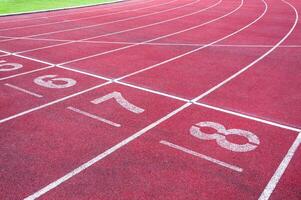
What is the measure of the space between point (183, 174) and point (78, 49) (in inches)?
277

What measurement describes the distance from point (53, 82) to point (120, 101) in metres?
1.87

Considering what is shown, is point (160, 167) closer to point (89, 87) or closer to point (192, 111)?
point (192, 111)

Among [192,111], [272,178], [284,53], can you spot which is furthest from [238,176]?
[284,53]

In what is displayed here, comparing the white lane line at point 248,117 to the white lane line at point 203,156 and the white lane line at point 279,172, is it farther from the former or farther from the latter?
the white lane line at point 203,156

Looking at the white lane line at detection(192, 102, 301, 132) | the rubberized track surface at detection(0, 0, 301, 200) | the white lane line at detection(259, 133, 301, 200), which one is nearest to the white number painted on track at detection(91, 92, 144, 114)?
the rubberized track surface at detection(0, 0, 301, 200)

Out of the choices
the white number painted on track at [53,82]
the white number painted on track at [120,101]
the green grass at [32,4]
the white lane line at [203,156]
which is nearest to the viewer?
the white lane line at [203,156]

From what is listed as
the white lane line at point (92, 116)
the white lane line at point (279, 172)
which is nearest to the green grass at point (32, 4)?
the white lane line at point (92, 116)

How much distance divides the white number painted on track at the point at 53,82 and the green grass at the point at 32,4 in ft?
34.6

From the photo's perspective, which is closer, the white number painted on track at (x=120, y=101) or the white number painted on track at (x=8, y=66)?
the white number painted on track at (x=120, y=101)

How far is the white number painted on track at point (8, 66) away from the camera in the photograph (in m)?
8.46

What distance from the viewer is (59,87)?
288 inches

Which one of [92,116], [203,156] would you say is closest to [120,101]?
[92,116]

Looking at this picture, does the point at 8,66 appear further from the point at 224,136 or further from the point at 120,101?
the point at 224,136

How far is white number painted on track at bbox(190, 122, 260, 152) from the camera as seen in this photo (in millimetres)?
5125
